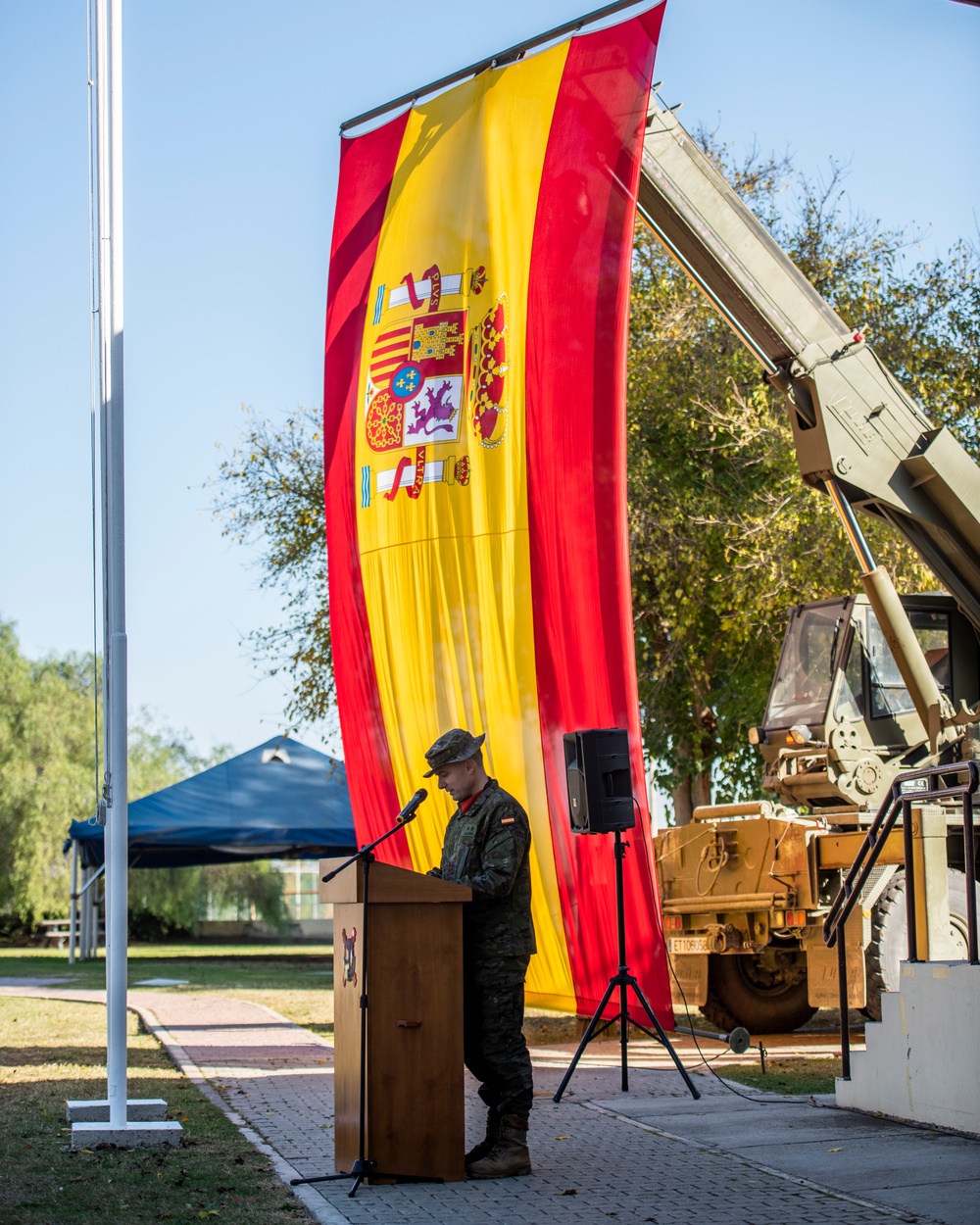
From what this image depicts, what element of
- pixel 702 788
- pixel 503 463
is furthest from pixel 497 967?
pixel 702 788

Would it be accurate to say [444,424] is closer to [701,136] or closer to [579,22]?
[579,22]

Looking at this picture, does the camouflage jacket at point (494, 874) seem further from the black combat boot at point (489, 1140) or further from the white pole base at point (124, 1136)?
the white pole base at point (124, 1136)

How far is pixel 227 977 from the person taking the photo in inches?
986

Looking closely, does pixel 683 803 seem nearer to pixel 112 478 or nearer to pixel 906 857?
pixel 906 857

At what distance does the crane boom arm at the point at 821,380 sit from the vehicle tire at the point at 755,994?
3.85 m

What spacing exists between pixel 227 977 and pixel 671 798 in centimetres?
835

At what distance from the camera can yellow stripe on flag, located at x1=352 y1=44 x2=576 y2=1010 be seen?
930cm

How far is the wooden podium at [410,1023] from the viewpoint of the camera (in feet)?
20.6

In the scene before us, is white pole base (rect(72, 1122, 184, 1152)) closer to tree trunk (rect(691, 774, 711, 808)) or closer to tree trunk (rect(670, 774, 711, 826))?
tree trunk (rect(670, 774, 711, 826))

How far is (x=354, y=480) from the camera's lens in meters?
10.6

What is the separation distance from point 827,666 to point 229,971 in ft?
57.7

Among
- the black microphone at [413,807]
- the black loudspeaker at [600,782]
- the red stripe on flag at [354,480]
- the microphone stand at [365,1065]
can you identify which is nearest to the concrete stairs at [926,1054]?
the black loudspeaker at [600,782]

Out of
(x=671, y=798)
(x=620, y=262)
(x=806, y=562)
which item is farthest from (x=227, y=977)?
(x=620, y=262)

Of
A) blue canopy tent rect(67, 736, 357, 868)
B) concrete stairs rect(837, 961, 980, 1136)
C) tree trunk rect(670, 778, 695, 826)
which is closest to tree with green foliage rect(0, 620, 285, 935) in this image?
blue canopy tent rect(67, 736, 357, 868)
